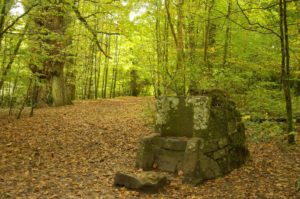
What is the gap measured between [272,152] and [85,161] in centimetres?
497

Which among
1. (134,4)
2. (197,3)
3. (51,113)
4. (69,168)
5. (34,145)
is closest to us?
(69,168)

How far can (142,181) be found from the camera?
18.5ft

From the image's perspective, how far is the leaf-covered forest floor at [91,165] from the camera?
5.60 meters

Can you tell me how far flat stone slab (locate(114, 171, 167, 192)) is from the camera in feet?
18.4

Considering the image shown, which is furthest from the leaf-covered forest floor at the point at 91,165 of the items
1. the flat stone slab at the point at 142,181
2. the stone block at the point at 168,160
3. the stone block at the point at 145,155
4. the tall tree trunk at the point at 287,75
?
the tall tree trunk at the point at 287,75

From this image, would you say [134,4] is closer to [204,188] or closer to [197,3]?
[197,3]

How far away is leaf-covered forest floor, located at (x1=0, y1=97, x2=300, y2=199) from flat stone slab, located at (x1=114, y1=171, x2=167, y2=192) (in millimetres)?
130

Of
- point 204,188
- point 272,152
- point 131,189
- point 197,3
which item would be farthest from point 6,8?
point 272,152

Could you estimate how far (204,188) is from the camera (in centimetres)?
588

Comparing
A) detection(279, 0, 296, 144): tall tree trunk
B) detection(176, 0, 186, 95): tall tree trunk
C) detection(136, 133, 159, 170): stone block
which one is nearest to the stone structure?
detection(136, 133, 159, 170): stone block

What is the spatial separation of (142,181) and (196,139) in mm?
1559

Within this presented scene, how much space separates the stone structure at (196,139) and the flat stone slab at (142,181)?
0.68 meters

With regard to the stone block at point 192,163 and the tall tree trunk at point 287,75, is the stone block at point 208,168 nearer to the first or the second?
the stone block at point 192,163

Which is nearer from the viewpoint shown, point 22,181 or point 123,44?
point 22,181
